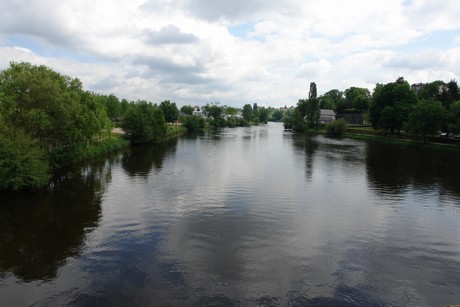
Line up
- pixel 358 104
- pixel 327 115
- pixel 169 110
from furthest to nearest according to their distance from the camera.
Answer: pixel 327 115
pixel 358 104
pixel 169 110

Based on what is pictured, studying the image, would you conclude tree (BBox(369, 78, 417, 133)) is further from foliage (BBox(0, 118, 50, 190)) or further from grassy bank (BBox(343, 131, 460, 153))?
foliage (BBox(0, 118, 50, 190))

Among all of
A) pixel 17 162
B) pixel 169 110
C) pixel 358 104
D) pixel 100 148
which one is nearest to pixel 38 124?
pixel 17 162

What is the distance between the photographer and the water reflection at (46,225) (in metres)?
16.2

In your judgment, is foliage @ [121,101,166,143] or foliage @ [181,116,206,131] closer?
foliage @ [121,101,166,143]

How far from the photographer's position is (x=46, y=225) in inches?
839

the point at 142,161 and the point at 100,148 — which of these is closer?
the point at 142,161

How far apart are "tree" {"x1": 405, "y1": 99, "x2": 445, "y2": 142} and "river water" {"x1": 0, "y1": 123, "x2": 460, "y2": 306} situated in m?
39.6

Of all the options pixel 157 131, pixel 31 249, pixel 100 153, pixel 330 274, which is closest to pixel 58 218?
pixel 31 249

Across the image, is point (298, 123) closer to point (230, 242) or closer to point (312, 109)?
point (312, 109)

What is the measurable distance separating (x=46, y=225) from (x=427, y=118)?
245 feet

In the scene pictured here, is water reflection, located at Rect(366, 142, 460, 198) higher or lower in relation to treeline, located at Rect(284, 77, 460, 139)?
lower

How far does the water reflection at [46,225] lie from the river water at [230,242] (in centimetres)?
8

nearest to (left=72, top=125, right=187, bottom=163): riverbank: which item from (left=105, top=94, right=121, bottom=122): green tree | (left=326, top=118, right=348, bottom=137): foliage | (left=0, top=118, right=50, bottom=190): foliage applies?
(left=0, top=118, right=50, bottom=190): foliage

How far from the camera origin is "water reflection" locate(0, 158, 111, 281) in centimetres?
1622
